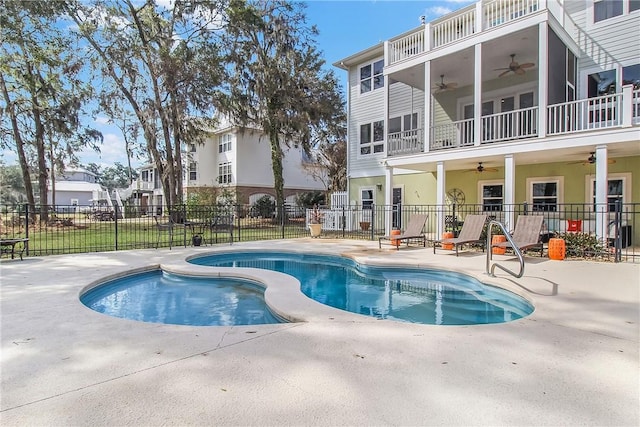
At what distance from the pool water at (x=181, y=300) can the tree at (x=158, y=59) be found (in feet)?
45.3

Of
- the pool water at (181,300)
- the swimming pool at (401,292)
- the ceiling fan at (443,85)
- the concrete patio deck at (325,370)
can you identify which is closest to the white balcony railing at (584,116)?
the ceiling fan at (443,85)

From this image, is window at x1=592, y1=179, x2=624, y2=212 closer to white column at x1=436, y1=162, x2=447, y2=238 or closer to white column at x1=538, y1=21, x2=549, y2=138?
white column at x1=538, y1=21, x2=549, y2=138

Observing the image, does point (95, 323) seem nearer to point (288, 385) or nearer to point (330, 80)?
point (288, 385)

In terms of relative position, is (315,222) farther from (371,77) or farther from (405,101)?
(371,77)

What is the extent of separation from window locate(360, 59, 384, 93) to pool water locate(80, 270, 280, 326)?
13868 mm

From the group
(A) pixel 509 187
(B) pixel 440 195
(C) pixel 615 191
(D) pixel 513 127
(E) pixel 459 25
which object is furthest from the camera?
(E) pixel 459 25

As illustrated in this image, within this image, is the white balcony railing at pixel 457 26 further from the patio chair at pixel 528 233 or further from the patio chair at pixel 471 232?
the patio chair at pixel 528 233

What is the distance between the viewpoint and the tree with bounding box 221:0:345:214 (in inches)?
805

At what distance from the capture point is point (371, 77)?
18.0 metres

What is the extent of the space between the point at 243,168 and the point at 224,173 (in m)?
2.22

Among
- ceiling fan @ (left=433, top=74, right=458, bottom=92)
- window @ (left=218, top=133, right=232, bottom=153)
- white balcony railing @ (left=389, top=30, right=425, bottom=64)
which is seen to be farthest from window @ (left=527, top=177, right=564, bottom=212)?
window @ (left=218, top=133, right=232, bottom=153)

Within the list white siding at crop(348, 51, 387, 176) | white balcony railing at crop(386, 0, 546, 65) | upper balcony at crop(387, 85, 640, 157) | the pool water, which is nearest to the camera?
the pool water

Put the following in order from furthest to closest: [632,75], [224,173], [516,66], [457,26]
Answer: [224,173]
[457,26]
[516,66]
[632,75]

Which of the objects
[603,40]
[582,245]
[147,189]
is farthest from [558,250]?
[147,189]
